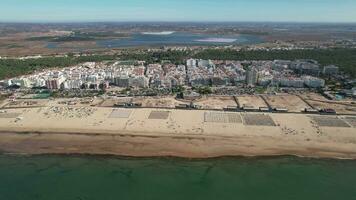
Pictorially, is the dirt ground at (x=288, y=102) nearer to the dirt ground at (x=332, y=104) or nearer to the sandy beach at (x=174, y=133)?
the dirt ground at (x=332, y=104)

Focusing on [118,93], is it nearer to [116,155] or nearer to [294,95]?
[116,155]

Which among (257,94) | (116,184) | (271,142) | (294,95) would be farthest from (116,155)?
(294,95)

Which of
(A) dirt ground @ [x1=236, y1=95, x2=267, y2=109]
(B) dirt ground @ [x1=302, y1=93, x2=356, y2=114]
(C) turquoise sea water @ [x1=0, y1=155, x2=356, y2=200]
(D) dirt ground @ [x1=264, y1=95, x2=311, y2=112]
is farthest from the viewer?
(A) dirt ground @ [x1=236, y1=95, x2=267, y2=109]

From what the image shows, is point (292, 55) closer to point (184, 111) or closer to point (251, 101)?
point (251, 101)

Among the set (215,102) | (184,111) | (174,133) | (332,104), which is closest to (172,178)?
(174,133)

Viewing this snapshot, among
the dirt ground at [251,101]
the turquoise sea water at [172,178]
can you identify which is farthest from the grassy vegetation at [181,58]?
the turquoise sea water at [172,178]

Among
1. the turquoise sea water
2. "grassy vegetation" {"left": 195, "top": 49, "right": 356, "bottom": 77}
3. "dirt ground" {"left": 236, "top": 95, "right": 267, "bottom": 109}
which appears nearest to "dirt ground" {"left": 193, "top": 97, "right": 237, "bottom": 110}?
"dirt ground" {"left": 236, "top": 95, "right": 267, "bottom": 109}

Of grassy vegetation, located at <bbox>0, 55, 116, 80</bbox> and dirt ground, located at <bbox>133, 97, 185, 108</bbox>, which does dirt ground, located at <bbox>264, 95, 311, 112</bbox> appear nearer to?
dirt ground, located at <bbox>133, 97, 185, 108</bbox>
